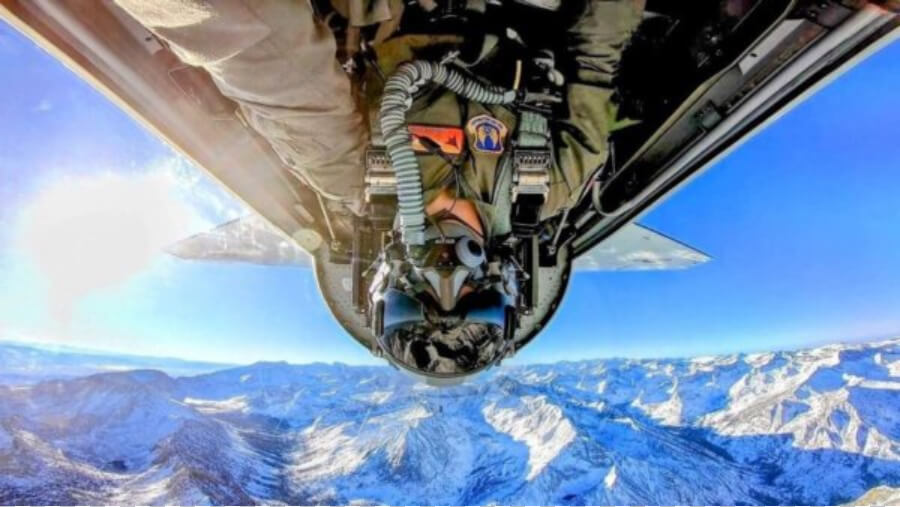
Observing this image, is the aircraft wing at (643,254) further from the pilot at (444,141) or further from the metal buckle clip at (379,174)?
the metal buckle clip at (379,174)

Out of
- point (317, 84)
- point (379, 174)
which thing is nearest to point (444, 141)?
point (379, 174)

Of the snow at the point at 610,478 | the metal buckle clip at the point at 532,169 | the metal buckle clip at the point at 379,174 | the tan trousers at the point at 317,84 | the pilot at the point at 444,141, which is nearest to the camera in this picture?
the tan trousers at the point at 317,84

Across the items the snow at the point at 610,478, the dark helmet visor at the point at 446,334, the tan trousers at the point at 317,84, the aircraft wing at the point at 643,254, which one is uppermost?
the tan trousers at the point at 317,84

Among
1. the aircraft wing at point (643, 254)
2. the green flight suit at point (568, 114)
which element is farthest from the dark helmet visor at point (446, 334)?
the aircraft wing at point (643, 254)

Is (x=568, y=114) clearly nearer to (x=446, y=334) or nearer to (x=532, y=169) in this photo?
(x=532, y=169)

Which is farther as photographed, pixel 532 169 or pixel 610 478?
pixel 610 478

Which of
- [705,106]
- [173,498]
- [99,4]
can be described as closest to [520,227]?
[705,106]

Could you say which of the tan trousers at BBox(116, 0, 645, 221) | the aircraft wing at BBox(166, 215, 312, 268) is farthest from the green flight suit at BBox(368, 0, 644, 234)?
the aircraft wing at BBox(166, 215, 312, 268)
